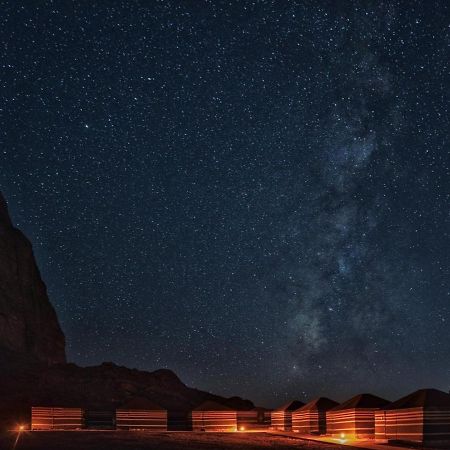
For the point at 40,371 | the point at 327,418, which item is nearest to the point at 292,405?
the point at 327,418

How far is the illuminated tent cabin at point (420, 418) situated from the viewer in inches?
1225

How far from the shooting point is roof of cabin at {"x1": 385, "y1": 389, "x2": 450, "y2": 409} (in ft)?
105

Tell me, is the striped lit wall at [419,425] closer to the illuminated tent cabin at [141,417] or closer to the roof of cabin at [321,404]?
the roof of cabin at [321,404]

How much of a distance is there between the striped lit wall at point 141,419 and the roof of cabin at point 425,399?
27264mm

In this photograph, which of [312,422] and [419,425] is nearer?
[419,425]

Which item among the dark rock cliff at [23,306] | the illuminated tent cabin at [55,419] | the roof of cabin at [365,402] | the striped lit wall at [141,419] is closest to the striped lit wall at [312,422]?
the roof of cabin at [365,402]

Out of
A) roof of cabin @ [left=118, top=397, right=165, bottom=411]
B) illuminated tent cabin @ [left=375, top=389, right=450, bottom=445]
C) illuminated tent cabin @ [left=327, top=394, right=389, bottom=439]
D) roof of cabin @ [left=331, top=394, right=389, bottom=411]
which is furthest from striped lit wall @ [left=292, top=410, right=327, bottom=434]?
roof of cabin @ [left=118, top=397, right=165, bottom=411]

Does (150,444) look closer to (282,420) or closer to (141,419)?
(141,419)

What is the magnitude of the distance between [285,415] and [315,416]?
8.35 metres

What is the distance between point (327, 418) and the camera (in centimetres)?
4369

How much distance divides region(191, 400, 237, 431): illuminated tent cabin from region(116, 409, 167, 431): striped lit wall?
4332 millimetres

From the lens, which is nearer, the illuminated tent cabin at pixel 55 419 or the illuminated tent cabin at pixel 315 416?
the illuminated tent cabin at pixel 315 416

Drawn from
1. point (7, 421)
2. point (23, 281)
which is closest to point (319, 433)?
point (7, 421)

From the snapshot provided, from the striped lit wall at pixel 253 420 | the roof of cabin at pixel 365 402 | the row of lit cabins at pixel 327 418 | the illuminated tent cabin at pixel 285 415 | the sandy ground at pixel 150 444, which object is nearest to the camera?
the sandy ground at pixel 150 444
